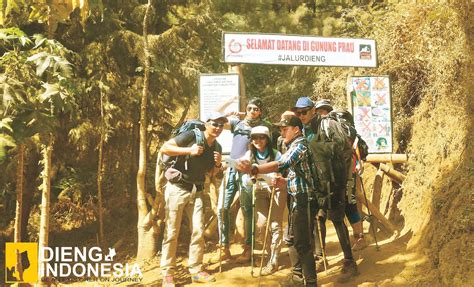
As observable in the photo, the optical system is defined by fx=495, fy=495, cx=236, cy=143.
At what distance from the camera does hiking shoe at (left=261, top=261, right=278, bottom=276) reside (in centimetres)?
687

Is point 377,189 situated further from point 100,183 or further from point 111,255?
point 100,183

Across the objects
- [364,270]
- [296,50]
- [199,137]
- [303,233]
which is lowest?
[364,270]

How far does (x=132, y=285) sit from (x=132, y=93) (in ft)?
13.8

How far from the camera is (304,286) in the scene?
587 centimetres

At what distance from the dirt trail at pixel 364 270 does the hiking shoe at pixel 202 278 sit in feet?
0.28

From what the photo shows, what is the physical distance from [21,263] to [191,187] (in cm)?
321

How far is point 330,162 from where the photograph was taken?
6.10 m

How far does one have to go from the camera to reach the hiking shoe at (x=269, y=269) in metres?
6.87

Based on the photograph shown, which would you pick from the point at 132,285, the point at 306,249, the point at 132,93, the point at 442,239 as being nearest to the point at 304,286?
the point at 306,249

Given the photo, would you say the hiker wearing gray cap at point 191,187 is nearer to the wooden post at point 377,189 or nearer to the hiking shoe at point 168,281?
the hiking shoe at point 168,281

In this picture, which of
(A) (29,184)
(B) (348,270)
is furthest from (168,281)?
(A) (29,184)

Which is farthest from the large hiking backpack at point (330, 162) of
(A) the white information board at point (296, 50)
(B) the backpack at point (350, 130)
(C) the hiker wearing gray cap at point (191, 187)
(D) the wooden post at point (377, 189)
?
(D) the wooden post at point (377, 189)

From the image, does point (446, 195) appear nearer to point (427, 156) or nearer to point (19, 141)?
point (427, 156)

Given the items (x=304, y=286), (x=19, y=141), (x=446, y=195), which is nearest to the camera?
(x=19, y=141)
